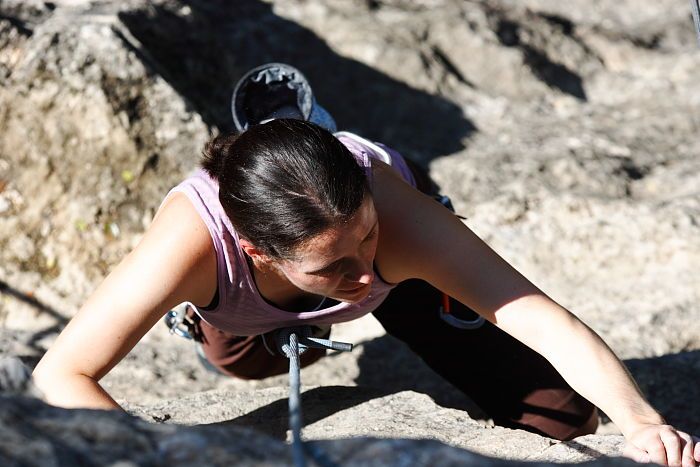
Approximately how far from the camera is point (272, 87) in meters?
2.14

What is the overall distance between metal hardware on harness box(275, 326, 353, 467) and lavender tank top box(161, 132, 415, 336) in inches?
1.1

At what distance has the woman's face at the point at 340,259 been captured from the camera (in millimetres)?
1583

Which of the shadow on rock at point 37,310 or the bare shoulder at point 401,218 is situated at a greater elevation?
the bare shoulder at point 401,218

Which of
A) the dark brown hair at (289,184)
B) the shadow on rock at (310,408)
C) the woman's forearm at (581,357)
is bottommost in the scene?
the shadow on rock at (310,408)

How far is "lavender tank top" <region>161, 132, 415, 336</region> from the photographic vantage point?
5.71 feet

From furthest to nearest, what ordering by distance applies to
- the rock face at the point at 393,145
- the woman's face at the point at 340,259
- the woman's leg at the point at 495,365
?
the rock face at the point at 393,145 → the woman's leg at the point at 495,365 → the woman's face at the point at 340,259

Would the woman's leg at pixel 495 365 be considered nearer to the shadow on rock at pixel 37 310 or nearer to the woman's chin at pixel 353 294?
the woman's chin at pixel 353 294

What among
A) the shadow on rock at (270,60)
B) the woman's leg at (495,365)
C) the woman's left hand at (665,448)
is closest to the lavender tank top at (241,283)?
the woman's leg at (495,365)

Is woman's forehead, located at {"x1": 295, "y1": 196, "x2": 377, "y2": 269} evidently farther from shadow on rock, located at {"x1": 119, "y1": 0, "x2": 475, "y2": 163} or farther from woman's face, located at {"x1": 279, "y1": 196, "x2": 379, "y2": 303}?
shadow on rock, located at {"x1": 119, "y1": 0, "x2": 475, "y2": 163}

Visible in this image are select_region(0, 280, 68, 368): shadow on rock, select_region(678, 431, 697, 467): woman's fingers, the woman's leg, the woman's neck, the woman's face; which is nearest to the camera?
select_region(678, 431, 697, 467): woman's fingers

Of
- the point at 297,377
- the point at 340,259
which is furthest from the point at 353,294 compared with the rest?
the point at 297,377

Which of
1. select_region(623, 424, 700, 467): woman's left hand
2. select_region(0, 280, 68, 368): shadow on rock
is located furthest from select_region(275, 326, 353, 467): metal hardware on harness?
select_region(0, 280, 68, 368): shadow on rock

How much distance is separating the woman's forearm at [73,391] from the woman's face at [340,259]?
383 millimetres

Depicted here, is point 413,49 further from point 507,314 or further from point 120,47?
point 507,314
